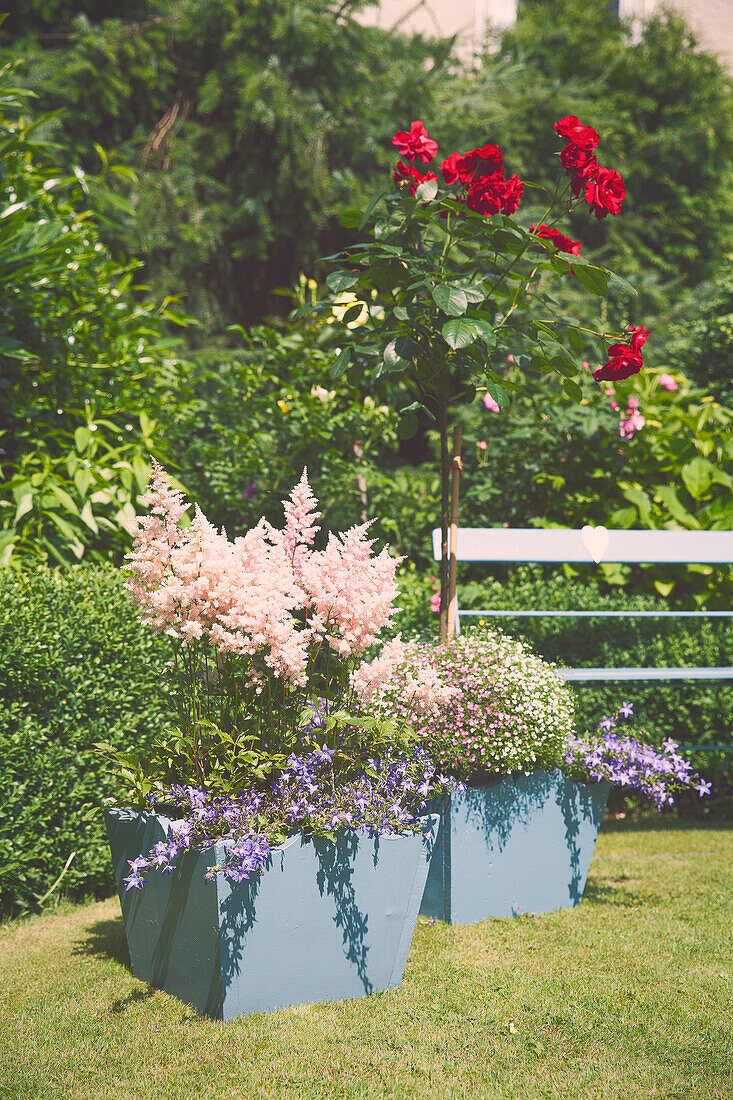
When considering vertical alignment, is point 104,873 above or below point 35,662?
below

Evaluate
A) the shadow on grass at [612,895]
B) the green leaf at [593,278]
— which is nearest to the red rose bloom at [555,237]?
the green leaf at [593,278]

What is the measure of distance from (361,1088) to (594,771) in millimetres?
1393

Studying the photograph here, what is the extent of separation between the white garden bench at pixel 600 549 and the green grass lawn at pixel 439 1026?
1461mm

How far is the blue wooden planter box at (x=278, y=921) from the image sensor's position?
6.96ft

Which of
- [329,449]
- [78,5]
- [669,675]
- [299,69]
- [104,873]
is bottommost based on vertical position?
[104,873]

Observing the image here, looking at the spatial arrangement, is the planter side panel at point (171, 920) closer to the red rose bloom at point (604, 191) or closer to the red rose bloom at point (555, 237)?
the red rose bloom at point (555, 237)

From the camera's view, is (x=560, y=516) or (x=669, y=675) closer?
(x=669, y=675)

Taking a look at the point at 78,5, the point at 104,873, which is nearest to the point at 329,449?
the point at 104,873

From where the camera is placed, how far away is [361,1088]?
1.88 m

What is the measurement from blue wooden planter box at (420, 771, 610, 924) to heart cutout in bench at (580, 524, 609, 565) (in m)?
1.15

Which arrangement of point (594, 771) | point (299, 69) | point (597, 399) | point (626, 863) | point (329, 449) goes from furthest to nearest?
point (299, 69) → point (597, 399) → point (329, 449) → point (626, 863) → point (594, 771)

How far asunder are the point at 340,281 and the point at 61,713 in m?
1.78

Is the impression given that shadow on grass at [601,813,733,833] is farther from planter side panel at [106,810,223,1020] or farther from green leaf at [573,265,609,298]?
green leaf at [573,265,609,298]

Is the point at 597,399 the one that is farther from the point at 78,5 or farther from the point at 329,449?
the point at 78,5
